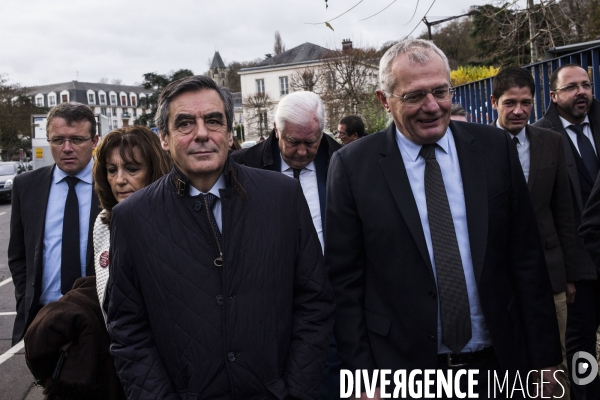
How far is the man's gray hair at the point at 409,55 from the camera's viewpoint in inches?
99.7

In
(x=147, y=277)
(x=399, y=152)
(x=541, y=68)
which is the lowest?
(x=147, y=277)

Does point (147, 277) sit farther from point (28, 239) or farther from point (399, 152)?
point (28, 239)

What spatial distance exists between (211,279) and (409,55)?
1.27 m

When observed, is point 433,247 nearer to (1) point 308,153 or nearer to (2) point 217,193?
(2) point 217,193

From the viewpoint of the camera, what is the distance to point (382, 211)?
250 centimetres

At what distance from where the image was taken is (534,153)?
3.86 meters

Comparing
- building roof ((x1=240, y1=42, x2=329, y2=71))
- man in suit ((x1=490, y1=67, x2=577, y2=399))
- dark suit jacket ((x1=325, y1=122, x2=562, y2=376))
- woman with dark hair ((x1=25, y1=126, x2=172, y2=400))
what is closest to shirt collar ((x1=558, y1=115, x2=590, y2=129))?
man in suit ((x1=490, y1=67, x2=577, y2=399))

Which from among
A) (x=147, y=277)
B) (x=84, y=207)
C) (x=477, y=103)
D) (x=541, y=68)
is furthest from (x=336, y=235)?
(x=477, y=103)

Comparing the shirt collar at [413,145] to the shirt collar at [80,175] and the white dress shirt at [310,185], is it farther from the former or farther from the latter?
the shirt collar at [80,175]

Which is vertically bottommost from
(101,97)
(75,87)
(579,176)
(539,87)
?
(579,176)

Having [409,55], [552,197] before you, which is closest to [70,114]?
[409,55]

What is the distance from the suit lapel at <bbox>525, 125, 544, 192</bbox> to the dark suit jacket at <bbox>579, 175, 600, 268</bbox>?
1.11 meters

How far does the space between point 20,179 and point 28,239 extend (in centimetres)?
43

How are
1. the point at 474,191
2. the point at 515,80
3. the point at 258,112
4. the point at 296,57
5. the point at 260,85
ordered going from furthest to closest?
the point at 296,57, the point at 260,85, the point at 258,112, the point at 515,80, the point at 474,191
